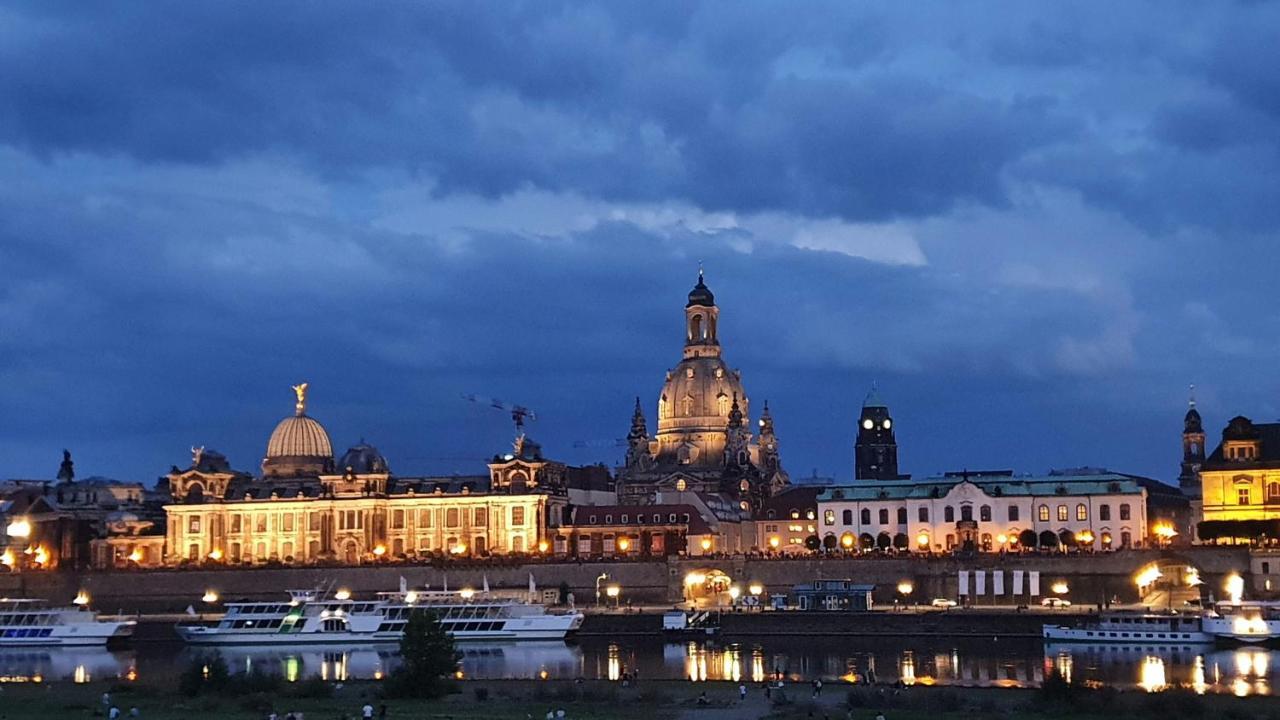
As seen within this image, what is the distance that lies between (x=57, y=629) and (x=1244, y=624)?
2857 inches

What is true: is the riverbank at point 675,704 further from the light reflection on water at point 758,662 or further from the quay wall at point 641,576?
the quay wall at point 641,576

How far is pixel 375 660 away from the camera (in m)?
98.2

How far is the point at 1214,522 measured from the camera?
129m

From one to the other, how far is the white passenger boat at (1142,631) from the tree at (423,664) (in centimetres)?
4213

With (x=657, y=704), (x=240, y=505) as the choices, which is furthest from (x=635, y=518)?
(x=657, y=704)

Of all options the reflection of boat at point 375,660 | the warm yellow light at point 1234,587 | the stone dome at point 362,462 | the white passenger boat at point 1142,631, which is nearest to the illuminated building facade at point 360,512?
the stone dome at point 362,462

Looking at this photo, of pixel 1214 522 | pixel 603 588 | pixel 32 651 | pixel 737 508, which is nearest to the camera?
pixel 32 651

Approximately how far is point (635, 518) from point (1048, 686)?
295 feet

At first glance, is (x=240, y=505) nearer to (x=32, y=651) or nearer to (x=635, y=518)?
(x=635, y=518)

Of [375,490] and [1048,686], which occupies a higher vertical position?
[375,490]

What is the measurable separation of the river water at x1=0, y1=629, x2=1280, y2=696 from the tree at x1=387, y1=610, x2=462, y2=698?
10431mm

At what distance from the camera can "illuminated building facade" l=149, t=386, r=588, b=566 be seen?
514 ft

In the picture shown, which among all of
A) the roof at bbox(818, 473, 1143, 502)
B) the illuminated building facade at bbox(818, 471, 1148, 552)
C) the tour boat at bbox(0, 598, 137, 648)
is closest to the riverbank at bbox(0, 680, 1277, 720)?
the tour boat at bbox(0, 598, 137, 648)

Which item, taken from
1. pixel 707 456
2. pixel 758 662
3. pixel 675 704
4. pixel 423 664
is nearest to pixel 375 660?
pixel 758 662
